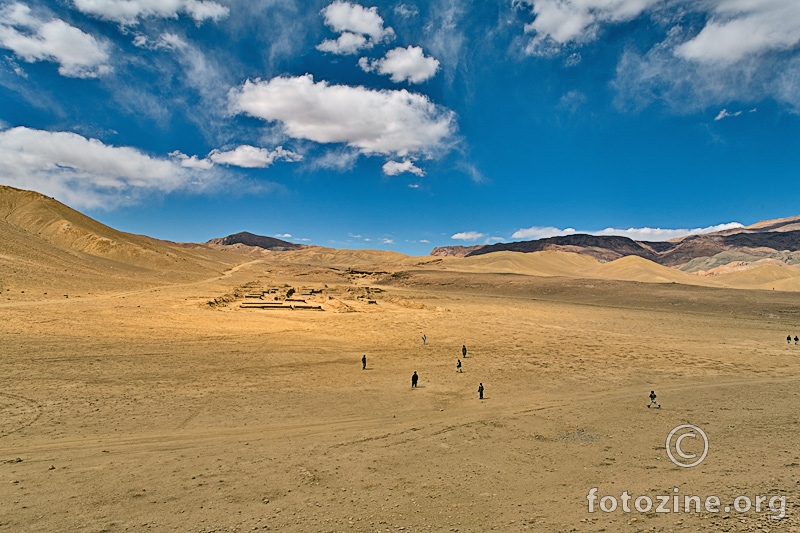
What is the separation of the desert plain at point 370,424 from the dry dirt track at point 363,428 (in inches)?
2.5

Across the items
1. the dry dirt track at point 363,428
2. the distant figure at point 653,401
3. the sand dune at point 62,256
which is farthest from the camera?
the sand dune at point 62,256

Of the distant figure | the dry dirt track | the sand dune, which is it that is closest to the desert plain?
the dry dirt track

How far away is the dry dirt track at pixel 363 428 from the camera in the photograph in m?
7.96

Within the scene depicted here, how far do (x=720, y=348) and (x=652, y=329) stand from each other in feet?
24.7

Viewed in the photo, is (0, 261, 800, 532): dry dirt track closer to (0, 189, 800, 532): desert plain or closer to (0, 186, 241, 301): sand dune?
(0, 189, 800, 532): desert plain

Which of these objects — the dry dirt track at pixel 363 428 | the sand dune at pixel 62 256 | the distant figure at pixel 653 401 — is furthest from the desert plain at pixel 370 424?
the sand dune at pixel 62 256

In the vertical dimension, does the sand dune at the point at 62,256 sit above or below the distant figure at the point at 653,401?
above

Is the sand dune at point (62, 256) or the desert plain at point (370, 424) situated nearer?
the desert plain at point (370, 424)

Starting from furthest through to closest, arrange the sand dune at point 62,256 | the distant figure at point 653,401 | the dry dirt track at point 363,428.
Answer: the sand dune at point 62,256, the distant figure at point 653,401, the dry dirt track at point 363,428

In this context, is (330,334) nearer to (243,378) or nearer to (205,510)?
(243,378)

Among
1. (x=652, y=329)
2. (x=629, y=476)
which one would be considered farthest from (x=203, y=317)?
(x=652, y=329)

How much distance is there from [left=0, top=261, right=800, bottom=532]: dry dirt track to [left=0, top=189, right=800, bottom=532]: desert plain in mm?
64

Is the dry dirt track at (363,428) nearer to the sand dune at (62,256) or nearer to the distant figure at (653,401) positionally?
the distant figure at (653,401)

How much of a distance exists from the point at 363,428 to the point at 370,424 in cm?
39
